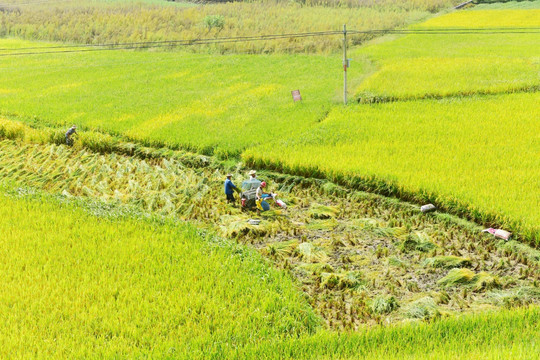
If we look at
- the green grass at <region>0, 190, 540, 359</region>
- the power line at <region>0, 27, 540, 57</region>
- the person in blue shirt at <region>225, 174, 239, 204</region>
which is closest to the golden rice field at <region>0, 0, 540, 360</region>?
the green grass at <region>0, 190, 540, 359</region>

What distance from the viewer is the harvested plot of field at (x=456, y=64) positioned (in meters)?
16.3

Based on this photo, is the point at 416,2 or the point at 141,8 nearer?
Result: the point at 141,8

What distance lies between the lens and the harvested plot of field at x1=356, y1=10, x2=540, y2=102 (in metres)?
16.3

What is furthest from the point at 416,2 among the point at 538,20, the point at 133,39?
the point at 133,39

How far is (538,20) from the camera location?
31.6 meters

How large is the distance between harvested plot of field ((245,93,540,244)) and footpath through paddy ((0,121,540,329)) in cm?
35

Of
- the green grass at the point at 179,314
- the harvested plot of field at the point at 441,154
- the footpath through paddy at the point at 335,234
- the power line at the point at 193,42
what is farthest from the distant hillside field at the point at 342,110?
the green grass at the point at 179,314

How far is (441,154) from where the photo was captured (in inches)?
424

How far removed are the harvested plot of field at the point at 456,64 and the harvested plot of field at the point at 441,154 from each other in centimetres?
103

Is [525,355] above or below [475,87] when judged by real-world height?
below

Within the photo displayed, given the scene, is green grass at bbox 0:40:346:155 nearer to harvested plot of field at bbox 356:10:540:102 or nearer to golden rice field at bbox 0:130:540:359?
harvested plot of field at bbox 356:10:540:102

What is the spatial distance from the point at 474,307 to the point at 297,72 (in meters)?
17.1

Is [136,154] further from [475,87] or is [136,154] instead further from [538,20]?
[538,20]

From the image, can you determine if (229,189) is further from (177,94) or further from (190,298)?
(177,94)
